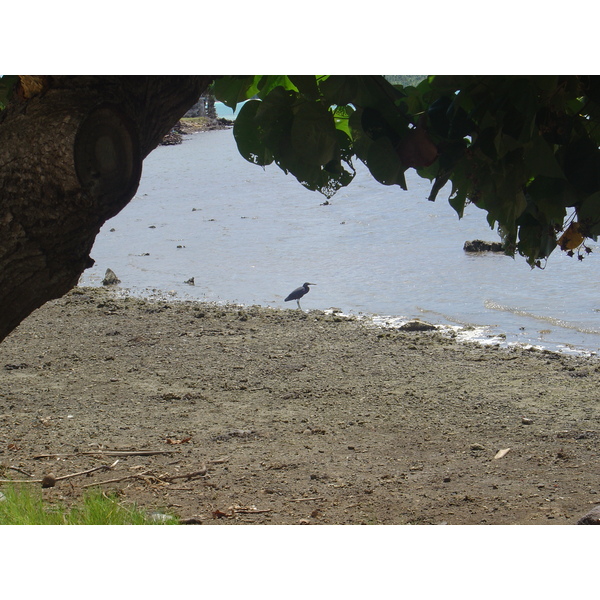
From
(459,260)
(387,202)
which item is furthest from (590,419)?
(387,202)

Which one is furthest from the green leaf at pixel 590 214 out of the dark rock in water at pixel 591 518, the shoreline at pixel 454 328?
the shoreline at pixel 454 328

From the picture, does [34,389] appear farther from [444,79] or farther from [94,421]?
[444,79]

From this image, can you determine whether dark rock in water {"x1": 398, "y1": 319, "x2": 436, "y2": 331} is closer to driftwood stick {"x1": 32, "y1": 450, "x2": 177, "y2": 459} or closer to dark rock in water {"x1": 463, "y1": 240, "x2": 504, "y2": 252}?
driftwood stick {"x1": 32, "y1": 450, "x2": 177, "y2": 459}

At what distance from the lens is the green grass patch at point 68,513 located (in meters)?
2.74

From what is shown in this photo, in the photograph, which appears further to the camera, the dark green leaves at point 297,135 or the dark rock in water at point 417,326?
the dark rock in water at point 417,326

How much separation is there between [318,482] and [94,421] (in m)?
1.56

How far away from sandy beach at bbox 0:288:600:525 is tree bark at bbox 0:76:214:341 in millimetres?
1756

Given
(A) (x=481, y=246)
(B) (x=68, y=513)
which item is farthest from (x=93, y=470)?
(A) (x=481, y=246)

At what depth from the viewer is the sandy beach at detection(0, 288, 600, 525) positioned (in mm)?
3414

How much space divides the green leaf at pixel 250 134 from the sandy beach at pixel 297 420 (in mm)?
1750

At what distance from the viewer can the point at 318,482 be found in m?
3.59

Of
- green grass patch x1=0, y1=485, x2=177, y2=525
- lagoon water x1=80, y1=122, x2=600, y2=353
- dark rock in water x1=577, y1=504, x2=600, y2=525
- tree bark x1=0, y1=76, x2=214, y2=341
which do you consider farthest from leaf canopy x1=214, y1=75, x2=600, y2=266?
lagoon water x1=80, y1=122, x2=600, y2=353

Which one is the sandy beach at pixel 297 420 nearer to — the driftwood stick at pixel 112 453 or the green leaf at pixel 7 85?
the driftwood stick at pixel 112 453

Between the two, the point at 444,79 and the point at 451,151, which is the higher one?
the point at 444,79
